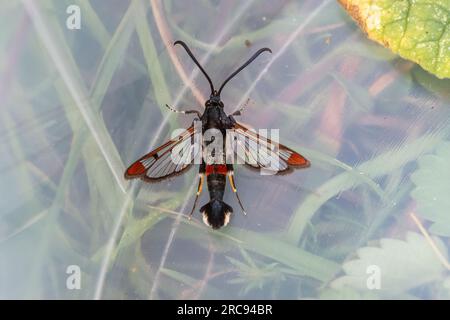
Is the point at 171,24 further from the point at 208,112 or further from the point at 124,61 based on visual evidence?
the point at 208,112

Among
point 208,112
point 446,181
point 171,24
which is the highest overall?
point 171,24

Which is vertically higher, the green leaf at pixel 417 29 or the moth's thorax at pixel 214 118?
the green leaf at pixel 417 29

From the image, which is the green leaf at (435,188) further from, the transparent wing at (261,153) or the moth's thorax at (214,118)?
the moth's thorax at (214,118)

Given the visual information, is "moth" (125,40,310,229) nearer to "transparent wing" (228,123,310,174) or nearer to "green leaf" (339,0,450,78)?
"transparent wing" (228,123,310,174)

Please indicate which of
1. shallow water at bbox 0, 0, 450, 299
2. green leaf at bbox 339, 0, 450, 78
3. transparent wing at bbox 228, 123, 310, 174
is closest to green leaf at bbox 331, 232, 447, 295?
shallow water at bbox 0, 0, 450, 299

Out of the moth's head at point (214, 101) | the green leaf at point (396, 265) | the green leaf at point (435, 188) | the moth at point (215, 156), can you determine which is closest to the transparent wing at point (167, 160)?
the moth at point (215, 156)
